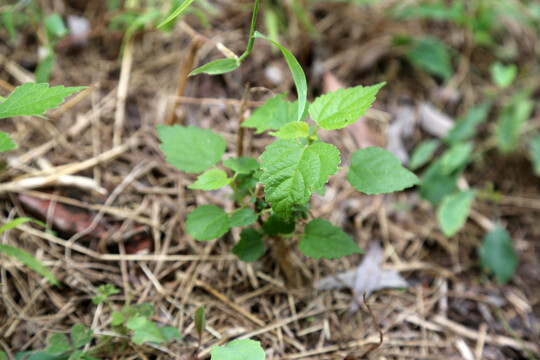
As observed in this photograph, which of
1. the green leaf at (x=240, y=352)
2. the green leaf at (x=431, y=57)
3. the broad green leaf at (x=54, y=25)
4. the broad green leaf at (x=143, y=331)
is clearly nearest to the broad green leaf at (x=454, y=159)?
the green leaf at (x=431, y=57)

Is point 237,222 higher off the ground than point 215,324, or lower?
higher

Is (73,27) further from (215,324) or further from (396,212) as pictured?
(396,212)

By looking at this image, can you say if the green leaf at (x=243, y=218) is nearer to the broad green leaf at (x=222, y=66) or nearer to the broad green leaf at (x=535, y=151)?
the broad green leaf at (x=222, y=66)

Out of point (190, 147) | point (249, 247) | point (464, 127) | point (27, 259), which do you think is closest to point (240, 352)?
point (249, 247)

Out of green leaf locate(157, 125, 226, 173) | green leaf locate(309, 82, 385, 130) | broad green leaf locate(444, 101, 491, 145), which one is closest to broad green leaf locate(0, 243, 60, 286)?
green leaf locate(157, 125, 226, 173)

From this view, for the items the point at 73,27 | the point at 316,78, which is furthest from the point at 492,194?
the point at 73,27

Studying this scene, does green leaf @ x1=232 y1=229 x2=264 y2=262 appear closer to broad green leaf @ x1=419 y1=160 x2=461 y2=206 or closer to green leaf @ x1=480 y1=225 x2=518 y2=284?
broad green leaf @ x1=419 y1=160 x2=461 y2=206
